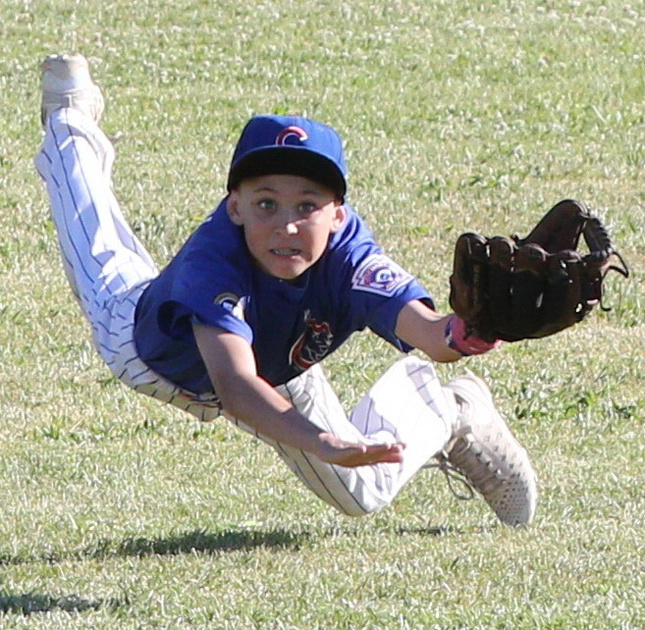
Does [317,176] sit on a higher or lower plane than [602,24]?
higher

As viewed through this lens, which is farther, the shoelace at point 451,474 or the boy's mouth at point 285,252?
the shoelace at point 451,474

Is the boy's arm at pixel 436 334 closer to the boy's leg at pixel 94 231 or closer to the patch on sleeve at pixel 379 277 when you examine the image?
the patch on sleeve at pixel 379 277

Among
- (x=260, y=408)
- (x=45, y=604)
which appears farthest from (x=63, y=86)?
(x=260, y=408)

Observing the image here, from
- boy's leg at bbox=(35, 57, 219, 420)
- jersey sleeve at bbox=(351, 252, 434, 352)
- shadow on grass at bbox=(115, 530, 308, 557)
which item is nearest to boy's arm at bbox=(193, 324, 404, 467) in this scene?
jersey sleeve at bbox=(351, 252, 434, 352)

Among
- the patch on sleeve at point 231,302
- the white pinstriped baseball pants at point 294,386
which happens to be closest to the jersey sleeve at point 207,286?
the patch on sleeve at point 231,302

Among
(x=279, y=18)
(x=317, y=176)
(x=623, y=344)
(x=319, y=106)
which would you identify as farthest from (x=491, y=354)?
(x=279, y=18)

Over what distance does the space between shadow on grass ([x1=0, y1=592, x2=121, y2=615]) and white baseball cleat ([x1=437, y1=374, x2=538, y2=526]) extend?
1543 mm

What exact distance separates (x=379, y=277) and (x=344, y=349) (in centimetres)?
366

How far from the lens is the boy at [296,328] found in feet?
15.3

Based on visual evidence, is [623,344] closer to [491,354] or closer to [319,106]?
[491,354]

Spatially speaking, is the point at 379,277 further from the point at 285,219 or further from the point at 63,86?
the point at 63,86

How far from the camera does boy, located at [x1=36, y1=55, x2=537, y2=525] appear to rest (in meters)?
4.66

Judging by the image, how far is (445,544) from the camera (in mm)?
5539

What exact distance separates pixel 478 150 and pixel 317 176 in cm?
819
